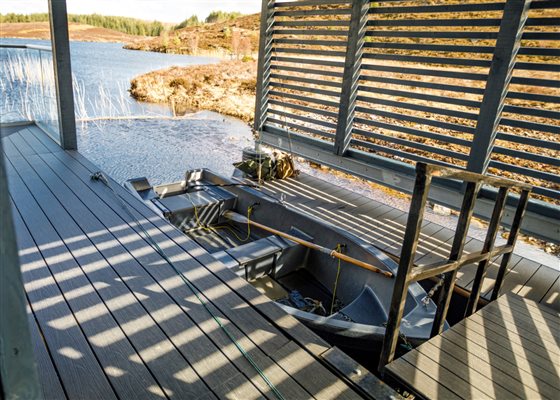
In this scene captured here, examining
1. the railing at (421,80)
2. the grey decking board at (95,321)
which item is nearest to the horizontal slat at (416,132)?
the railing at (421,80)

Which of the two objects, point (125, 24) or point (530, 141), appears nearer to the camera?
point (530, 141)

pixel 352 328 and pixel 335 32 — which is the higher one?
pixel 335 32

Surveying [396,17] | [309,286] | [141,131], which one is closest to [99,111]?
[141,131]

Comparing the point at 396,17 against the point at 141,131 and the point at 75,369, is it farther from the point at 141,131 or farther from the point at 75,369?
the point at 141,131

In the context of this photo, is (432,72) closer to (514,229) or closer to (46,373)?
(514,229)

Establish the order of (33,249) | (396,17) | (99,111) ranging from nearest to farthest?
1. (33,249)
2. (396,17)
3. (99,111)

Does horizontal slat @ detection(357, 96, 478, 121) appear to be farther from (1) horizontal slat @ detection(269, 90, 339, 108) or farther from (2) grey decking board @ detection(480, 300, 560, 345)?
(2) grey decking board @ detection(480, 300, 560, 345)

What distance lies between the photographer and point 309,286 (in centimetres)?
304

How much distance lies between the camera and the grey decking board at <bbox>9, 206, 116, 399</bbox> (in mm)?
1421

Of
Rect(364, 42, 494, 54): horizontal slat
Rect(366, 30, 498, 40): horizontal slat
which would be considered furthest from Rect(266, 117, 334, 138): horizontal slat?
Rect(366, 30, 498, 40): horizontal slat

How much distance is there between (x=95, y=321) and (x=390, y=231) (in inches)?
103

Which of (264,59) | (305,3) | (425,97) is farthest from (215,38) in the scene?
(425,97)

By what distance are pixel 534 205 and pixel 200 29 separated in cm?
2630

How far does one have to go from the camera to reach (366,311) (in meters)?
2.46
